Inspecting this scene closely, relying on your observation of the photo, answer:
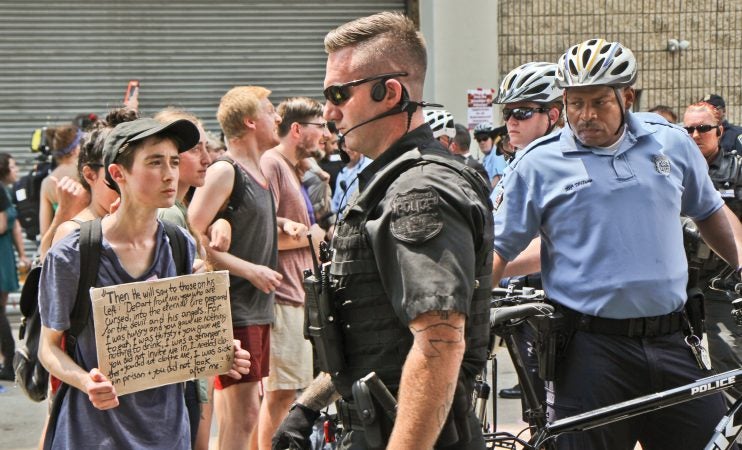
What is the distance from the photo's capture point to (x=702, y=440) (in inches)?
156

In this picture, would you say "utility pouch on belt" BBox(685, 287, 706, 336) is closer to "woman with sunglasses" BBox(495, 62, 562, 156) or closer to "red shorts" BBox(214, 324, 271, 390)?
"woman with sunglasses" BBox(495, 62, 562, 156)

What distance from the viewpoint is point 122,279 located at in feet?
12.0

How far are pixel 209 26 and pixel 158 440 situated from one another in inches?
428

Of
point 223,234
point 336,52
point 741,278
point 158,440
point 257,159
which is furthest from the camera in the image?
point 257,159

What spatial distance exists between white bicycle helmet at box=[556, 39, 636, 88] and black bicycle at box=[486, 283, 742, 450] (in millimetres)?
848

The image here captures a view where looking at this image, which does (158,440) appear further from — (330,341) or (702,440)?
(702,440)

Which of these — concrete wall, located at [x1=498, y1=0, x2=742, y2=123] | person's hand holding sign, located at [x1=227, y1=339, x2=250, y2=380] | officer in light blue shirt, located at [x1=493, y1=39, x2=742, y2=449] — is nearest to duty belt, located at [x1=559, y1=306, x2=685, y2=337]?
→ officer in light blue shirt, located at [x1=493, y1=39, x2=742, y2=449]

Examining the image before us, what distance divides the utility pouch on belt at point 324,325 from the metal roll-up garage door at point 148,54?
1146cm

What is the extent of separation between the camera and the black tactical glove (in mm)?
3029

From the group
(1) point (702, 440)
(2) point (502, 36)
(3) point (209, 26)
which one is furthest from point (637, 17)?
(1) point (702, 440)

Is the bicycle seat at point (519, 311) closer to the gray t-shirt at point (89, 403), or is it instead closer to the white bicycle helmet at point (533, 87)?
the gray t-shirt at point (89, 403)

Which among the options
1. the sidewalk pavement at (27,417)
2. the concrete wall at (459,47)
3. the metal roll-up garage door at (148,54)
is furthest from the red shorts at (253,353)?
the metal roll-up garage door at (148,54)

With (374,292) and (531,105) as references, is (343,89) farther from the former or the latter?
(531,105)

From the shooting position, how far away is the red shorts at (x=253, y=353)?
548cm
